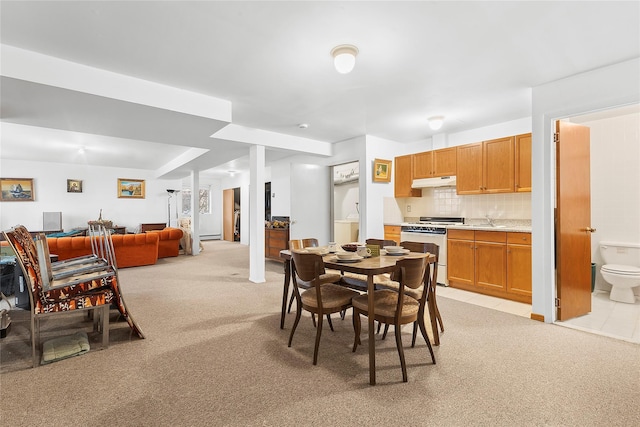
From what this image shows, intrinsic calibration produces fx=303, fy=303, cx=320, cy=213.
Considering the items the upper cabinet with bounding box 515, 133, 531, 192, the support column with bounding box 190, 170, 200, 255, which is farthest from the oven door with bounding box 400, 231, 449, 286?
the support column with bounding box 190, 170, 200, 255

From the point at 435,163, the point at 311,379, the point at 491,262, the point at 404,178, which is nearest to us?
the point at 311,379

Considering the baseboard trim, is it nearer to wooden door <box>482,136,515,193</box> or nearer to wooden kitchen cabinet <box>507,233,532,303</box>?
wooden kitchen cabinet <box>507,233,532,303</box>

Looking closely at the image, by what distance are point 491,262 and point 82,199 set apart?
404 inches

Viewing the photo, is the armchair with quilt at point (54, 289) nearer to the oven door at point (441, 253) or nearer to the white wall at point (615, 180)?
the oven door at point (441, 253)

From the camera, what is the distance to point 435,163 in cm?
488

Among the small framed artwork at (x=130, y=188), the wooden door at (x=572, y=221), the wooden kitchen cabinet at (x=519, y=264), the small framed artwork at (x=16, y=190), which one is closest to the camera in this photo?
the wooden door at (x=572, y=221)

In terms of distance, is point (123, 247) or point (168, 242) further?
point (168, 242)

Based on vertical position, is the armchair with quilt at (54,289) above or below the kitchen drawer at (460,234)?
below

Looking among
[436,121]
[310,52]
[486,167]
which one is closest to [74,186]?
[310,52]

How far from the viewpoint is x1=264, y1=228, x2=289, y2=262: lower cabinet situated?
6355 millimetres

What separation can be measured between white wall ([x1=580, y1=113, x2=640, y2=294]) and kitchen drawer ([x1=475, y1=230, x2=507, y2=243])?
1.40 metres

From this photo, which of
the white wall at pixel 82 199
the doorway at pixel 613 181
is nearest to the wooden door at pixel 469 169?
the doorway at pixel 613 181

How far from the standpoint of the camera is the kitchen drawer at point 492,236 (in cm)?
383

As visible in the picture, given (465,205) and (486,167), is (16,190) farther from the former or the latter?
(486,167)
